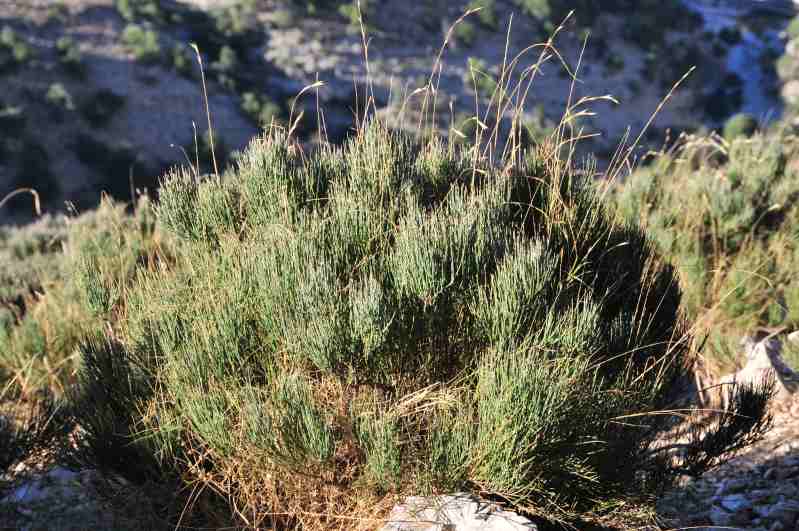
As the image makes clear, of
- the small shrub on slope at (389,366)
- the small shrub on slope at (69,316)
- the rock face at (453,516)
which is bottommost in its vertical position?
the small shrub on slope at (69,316)

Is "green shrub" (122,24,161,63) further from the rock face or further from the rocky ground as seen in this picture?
the rock face

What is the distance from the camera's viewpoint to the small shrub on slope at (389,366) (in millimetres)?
2096

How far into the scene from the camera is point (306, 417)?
2043mm

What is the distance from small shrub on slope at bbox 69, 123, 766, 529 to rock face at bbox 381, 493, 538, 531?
6cm

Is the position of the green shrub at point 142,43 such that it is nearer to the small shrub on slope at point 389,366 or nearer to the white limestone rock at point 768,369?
the small shrub on slope at point 389,366

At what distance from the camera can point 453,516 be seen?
209 cm

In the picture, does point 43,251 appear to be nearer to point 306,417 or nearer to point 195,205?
point 195,205

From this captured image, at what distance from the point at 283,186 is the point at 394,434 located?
120 cm

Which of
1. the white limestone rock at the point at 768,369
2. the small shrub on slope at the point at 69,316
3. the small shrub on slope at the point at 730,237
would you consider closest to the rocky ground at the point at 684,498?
the white limestone rock at the point at 768,369

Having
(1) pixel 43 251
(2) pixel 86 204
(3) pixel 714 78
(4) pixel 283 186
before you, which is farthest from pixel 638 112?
(4) pixel 283 186

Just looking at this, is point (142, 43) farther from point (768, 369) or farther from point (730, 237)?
point (768, 369)

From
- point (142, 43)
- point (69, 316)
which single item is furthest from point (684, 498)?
point (142, 43)

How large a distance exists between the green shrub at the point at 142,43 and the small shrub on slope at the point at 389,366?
A: 3872 cm

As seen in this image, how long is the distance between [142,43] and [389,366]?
40.7m
